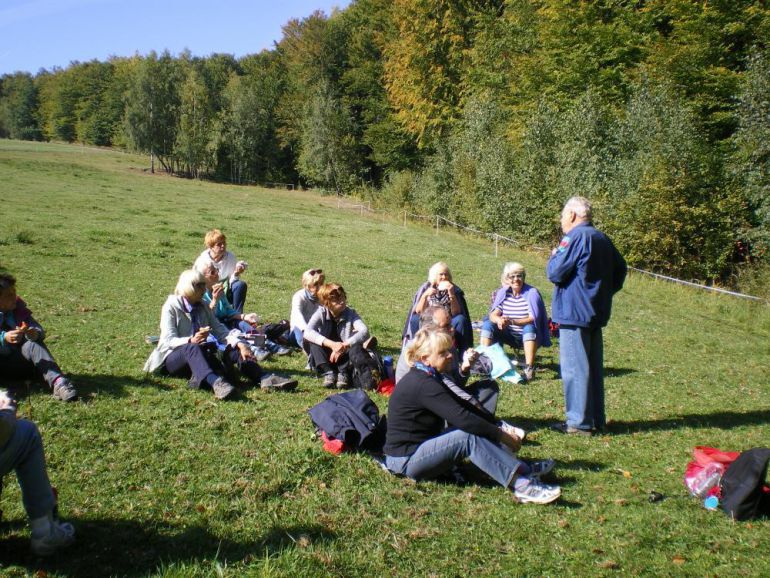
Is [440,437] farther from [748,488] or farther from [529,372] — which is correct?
[529,372]

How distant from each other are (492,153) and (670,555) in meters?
30.1

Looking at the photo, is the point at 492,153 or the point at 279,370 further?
the point at 492,153

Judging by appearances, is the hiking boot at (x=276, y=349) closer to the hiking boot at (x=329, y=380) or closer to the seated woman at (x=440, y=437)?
the hiking boot at (x=329, y=380)

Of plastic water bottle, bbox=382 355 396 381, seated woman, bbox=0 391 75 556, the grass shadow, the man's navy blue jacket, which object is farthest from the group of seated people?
the man's navy blue jacket

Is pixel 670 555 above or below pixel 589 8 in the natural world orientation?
below

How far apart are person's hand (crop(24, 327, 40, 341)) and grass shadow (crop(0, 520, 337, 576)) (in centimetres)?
→ 281

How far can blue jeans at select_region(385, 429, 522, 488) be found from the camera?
4.69 meters

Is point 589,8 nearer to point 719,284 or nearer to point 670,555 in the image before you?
point 719,284

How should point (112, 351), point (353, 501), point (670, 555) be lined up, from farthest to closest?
point (112, 351) → point (353, 501) → point (670, 555)

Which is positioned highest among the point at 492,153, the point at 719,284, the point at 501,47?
the point at 501,47

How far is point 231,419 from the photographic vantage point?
5.92m

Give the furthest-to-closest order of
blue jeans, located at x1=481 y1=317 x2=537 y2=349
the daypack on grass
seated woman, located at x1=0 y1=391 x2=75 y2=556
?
blue jeans, located at x1=481 y1=317 x2=537 y2=349 → the daypack on grass → seated woman, located at x1=0 y1=391 x2=75 y2=556

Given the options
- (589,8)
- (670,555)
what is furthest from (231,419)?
(589,8)

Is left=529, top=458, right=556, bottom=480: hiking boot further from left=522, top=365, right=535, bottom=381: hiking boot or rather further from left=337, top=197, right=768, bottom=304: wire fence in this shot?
left=337, top=197, right=768, bottom=304: wire fence
